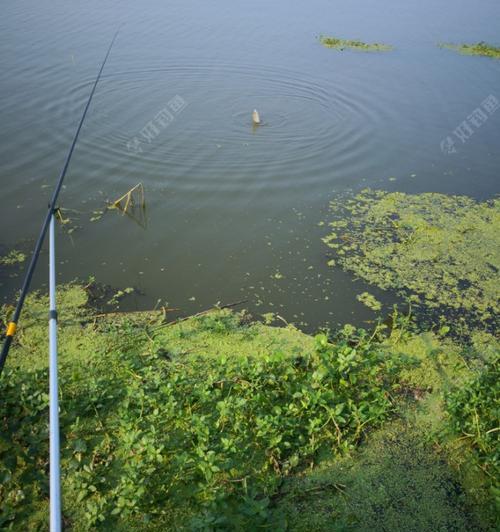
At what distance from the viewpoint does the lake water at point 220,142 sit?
14.2ft

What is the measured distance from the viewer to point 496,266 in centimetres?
441

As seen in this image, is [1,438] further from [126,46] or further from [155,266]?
[126,46]

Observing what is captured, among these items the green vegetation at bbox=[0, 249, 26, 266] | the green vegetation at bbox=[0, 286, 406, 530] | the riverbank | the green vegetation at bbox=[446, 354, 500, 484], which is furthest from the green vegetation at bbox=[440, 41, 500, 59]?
the green vegetation at bbox=[0, 249, 26, 266]

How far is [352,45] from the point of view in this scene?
10688mm

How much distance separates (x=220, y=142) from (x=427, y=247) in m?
3.10

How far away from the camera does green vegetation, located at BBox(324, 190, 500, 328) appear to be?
161 inches

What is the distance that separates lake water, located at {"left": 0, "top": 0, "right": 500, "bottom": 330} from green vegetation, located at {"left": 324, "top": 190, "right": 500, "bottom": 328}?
0.24m

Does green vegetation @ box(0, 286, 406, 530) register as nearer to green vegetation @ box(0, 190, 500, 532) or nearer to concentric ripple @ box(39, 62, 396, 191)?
green vegetation @ box(0, 190, 500, 532)

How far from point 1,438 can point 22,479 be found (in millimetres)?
303

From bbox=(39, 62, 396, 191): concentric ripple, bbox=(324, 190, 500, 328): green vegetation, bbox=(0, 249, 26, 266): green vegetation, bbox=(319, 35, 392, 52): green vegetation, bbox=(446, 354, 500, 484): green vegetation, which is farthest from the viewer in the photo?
bbox=(319, 35, 392, 52): green vegetation

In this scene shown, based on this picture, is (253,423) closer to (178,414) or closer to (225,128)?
(178,414)

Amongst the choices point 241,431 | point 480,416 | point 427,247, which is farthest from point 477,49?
point 241,431

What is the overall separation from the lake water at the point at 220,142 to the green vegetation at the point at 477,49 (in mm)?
484

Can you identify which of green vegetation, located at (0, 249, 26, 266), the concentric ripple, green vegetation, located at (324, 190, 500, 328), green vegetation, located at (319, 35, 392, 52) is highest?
green vegetation, located at (319, 35, 392, 52)
